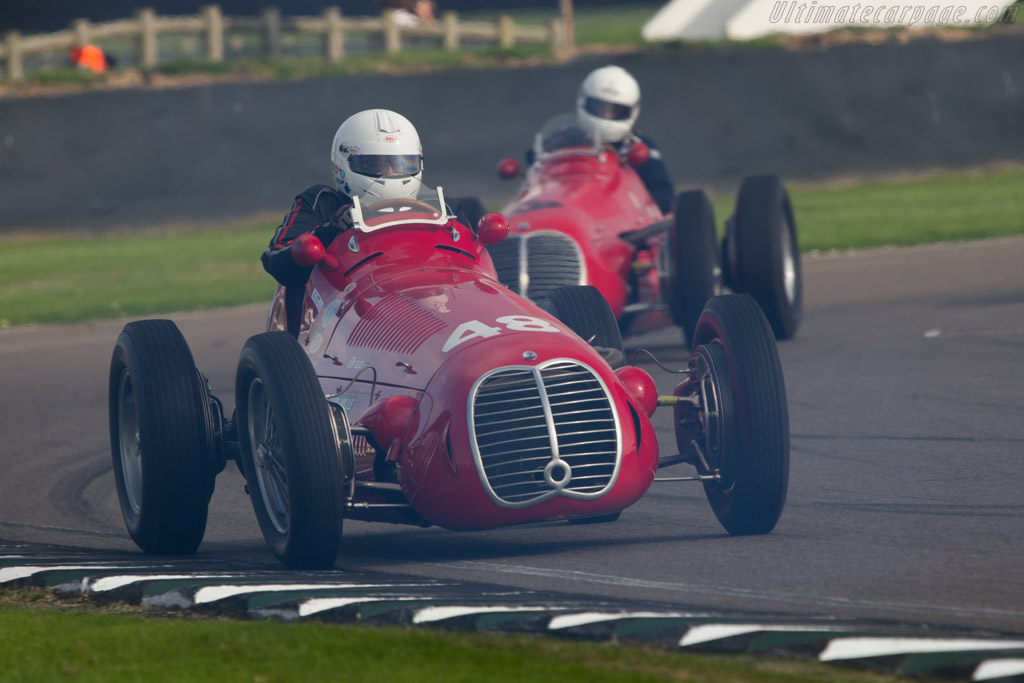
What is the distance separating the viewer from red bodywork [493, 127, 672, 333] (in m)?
11.0

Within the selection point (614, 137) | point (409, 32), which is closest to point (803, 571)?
point (614, 137)

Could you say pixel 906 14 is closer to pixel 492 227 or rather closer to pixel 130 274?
pixel 130 274

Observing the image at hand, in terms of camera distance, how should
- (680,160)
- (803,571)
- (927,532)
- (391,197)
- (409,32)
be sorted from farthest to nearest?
1. (409,32)
2. (680,160)
3. (391,197)
4. (927,532)
5. (803,571)

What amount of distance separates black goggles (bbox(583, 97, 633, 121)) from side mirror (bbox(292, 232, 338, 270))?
19.9ft

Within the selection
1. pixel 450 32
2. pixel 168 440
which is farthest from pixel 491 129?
pixel 168 440

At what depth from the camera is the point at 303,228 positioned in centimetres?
753

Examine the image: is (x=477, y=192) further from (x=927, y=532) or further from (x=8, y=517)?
(x=927, y=532)

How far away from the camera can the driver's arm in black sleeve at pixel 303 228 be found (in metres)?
7.39

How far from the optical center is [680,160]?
2034cm

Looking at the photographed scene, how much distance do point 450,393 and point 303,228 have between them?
189cm

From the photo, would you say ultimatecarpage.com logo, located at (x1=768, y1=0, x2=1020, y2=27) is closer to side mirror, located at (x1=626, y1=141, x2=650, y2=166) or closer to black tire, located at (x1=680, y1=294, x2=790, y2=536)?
side mirror, located at (x1=626, y1=141, x2=650, y2=166)

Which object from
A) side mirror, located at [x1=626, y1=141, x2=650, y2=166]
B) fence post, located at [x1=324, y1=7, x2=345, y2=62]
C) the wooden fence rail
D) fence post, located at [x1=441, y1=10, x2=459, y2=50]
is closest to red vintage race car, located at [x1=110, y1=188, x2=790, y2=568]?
side mirror, located at [x1=626, y1=141, x2=650, y2=166]

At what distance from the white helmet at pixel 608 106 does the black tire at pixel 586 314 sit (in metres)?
5.52

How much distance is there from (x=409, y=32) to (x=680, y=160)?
27.2ft
